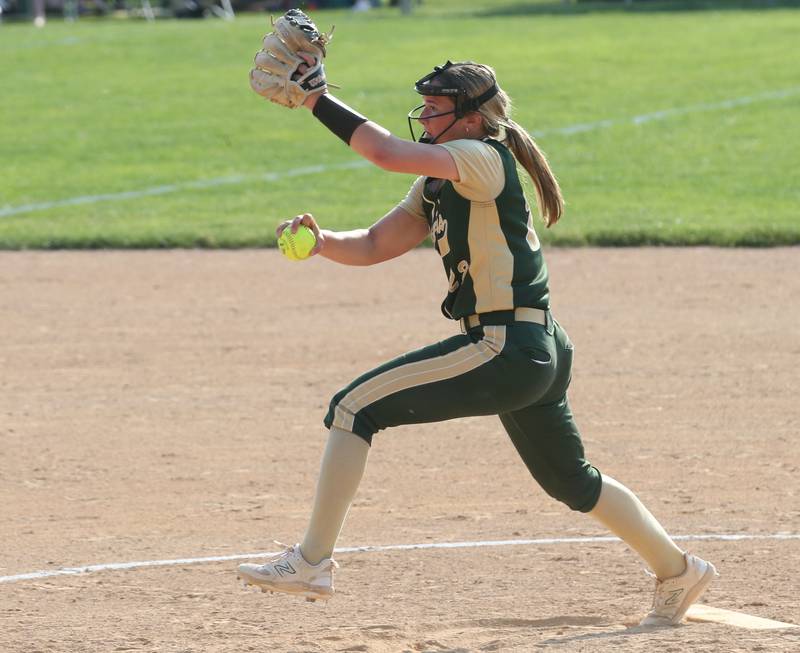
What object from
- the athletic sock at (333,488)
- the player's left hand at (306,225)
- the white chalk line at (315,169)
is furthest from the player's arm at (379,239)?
the white chalk line at (315,169)

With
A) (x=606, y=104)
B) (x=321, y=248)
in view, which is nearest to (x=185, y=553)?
(x=321, y=248)

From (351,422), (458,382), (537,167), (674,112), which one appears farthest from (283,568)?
(674,112)

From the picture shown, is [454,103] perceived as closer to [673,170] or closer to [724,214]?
[724,214]

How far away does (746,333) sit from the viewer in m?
A: 9.77

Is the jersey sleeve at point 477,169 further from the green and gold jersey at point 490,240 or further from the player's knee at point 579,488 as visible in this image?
the player's knee at point 579,488

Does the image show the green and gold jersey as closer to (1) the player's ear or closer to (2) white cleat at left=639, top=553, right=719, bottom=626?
(1) the player's ear

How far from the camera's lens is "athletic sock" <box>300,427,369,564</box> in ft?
14.9

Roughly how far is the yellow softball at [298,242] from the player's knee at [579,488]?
45.0 inches

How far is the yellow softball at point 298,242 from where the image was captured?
15.4 feet

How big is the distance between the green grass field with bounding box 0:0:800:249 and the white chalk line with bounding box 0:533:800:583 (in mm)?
7420

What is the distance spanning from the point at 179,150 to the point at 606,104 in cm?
670

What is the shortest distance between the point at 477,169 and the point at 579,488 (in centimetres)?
117

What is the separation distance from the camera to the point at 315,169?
58.6 ft

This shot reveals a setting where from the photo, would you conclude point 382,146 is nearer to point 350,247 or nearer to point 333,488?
point 350,247
